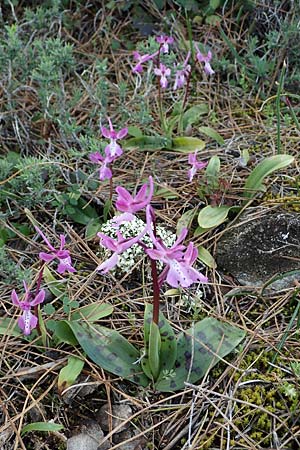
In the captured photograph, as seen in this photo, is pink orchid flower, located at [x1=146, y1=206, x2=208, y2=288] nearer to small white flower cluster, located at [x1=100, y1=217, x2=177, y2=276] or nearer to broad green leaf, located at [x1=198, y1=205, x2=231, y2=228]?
small white flower cluster, located at [x1=100, y1=217, x2=177, y2=276]

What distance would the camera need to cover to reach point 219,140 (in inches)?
112

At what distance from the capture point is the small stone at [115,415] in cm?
188

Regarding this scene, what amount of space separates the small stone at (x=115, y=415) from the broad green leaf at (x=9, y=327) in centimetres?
41

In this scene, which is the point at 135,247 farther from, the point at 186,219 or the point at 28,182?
the point at 28,182

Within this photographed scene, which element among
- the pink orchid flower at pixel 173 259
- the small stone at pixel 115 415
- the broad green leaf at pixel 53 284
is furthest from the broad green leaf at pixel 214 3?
the small stone at pixel 115 415

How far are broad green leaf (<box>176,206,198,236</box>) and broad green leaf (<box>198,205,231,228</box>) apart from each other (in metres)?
0.06

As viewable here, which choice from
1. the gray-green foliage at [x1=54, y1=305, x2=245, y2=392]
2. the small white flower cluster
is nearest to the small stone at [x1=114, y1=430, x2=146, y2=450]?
the gray-green foliage at [x1=54, y1=305, x2=245, y2=392]

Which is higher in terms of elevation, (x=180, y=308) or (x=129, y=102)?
(x=129, y=102)

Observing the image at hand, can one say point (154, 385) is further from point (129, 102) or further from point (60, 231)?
point (129, 102)

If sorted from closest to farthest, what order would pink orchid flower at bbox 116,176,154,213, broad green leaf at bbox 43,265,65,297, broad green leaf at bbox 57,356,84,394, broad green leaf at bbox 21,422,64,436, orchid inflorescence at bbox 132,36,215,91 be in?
pink orchid flower at bbox 116,176,154,213
broad green leaf at bbox 21,422,64,436
broad green leaf at bbox 57,356,84,394
broad green leaf at bbox 43,265,65,297
orchid inflorescence at bbox 132,36,215,91

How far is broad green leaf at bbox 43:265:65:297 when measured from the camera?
2.22 m

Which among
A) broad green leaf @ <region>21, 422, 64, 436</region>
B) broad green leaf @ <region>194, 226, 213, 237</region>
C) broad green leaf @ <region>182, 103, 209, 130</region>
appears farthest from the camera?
broad green leaf @ <region>182, 103, 209, 130</region>

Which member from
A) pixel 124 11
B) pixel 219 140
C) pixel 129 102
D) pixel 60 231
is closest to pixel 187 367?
pixel 60 231

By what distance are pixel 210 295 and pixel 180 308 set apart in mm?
143
